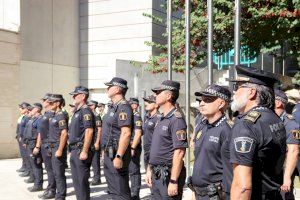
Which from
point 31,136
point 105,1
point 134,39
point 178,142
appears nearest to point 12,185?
point 31,136

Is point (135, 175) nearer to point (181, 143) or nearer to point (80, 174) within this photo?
point (80, 174)

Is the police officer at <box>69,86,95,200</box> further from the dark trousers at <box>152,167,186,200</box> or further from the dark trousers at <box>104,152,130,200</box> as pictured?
the dark trousers at <box>152,167,186,200</box>

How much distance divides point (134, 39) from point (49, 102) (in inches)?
418

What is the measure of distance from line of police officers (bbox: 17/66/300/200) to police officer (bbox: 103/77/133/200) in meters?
0.01

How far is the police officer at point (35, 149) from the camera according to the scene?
380 inches

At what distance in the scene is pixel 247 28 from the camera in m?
11.5

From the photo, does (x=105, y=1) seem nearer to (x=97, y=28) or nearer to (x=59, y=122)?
(x=97, y=28)

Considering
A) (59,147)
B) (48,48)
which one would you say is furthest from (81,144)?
(48,48)

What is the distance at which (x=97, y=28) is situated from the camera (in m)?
19.9

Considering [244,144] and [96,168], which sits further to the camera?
[96,168]

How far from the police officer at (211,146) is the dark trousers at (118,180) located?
2.07m

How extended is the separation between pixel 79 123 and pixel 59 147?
0.85 m

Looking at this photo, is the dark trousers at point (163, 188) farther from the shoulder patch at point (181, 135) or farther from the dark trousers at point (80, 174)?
the dark trousers at point (80, 174)

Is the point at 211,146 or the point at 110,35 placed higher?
the point at 110,35
